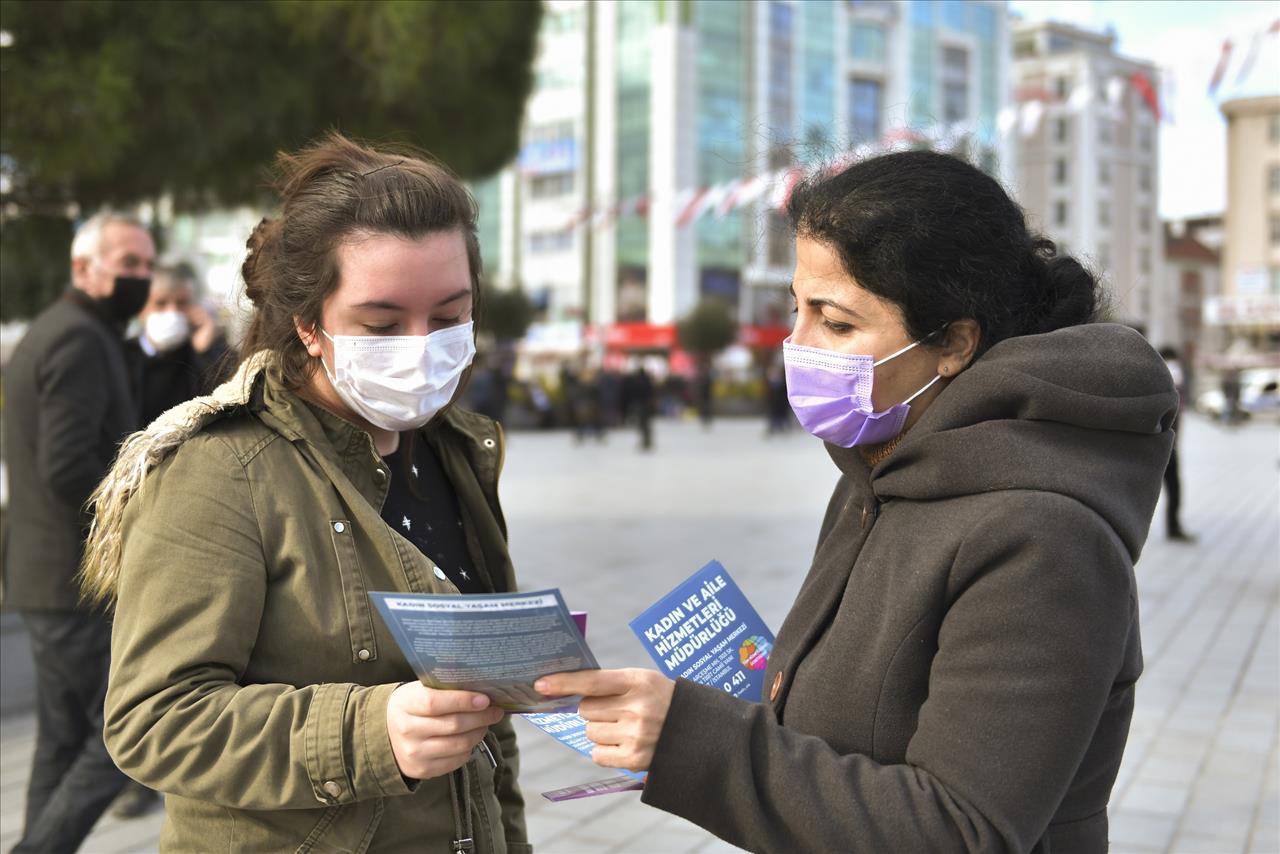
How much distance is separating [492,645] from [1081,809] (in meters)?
0.82

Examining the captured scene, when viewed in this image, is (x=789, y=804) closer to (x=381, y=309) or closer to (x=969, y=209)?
(x=969, y=209)

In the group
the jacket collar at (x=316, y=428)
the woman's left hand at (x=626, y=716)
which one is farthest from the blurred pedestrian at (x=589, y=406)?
the woman's left hand at (x=626, y=716)

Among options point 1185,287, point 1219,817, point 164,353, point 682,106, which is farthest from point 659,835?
point 1185,287

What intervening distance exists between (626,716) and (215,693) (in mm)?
529

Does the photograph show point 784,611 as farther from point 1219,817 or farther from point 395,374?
point 395,374

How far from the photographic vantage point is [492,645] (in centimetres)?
136

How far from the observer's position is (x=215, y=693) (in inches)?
63.7

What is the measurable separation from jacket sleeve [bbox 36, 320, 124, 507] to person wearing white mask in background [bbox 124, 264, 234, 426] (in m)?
0.42

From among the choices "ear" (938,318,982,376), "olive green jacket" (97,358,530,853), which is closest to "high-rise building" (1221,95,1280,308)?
"ear" (938,318,982,376)

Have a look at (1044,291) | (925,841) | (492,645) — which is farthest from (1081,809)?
(492,645)

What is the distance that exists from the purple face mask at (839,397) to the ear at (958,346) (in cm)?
2

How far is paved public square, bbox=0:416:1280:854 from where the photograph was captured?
4488mm

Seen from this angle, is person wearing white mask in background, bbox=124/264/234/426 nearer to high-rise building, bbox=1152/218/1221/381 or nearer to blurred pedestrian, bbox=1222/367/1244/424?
blurred pedestrian, bbox=1222/367/1244/424

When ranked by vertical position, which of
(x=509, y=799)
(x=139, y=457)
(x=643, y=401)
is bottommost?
(x=643, y=401)
